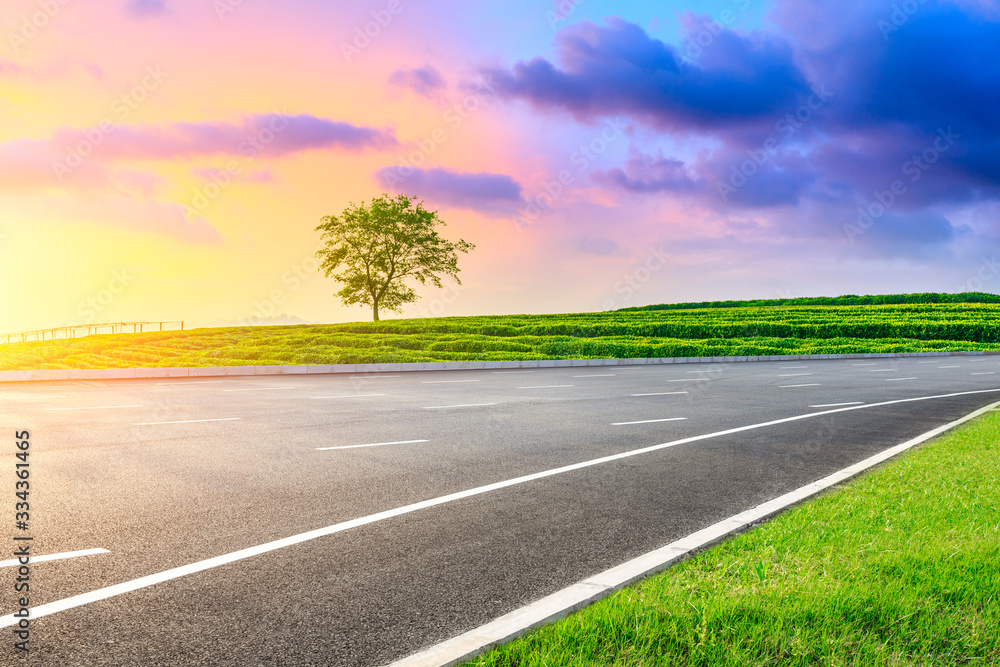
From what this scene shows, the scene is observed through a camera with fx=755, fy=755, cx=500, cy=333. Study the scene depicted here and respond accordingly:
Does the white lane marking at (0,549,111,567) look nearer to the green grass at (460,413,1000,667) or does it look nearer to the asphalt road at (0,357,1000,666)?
the asphalt road at (0,357,1000,666)

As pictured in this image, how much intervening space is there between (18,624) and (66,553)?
118 cm

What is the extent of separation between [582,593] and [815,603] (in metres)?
1.16

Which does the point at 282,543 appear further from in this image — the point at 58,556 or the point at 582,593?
the point at 582,593

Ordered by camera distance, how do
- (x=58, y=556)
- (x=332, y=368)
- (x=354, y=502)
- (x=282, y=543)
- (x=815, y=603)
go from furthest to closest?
(x=332, y=368)
(x=354, y=502)
(x=282, y=543)
(x=58, y=556)
(x=815, y=603)

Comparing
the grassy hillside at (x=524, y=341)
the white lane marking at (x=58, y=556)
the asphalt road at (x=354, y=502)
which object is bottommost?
the asphalt road at (x=354, y=502)

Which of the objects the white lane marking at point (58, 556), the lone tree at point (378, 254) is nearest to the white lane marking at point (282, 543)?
the white lane marking at point (58, 556)

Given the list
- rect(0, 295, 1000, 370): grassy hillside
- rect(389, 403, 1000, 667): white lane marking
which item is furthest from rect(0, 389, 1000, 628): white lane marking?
rect(0, 295, 1000, 370): grassy hillside

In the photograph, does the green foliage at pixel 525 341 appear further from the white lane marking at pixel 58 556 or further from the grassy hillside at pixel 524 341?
the white lane marking at pixel 58 556

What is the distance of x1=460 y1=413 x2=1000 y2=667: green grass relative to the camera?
3.29 m

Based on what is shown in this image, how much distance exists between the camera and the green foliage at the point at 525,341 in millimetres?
29375

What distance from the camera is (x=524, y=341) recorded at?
1567 inches

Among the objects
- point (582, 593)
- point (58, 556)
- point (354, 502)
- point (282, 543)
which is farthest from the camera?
point (354, 502)

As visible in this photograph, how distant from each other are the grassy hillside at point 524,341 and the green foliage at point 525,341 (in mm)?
65

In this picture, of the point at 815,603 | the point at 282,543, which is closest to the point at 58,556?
the point at 282,543
